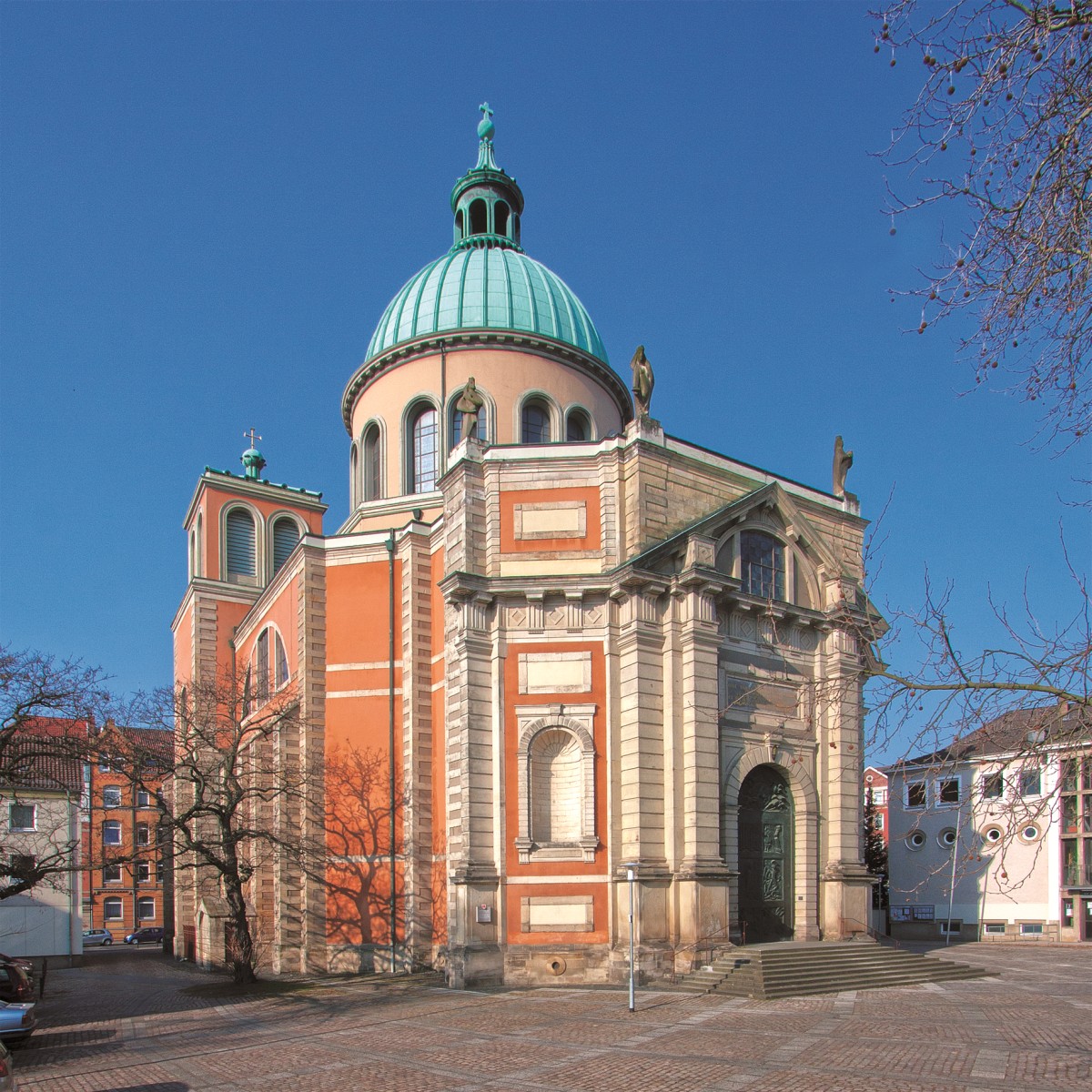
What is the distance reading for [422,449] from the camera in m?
33.6


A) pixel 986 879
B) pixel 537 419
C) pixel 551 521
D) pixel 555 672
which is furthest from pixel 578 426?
pixel 986 879

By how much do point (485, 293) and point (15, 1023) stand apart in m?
24.2

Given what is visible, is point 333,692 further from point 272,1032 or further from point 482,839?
point 272,1032

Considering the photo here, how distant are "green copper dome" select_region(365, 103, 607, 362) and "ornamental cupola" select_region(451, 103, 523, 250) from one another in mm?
32

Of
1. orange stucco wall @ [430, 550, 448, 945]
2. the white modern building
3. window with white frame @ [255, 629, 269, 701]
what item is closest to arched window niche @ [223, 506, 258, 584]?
window with white frame @ [255, 629, 269, 701]

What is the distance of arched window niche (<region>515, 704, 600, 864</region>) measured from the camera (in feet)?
77.8

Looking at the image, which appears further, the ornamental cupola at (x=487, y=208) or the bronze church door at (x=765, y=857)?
the ornamental cupola at (x=487, y=208)

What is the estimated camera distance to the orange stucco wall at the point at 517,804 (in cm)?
2338

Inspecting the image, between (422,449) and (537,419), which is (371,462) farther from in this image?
(537,419)

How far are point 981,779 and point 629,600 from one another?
51.6ft

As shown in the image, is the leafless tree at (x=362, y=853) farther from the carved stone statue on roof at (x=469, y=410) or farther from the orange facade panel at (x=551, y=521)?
the carved stone statue on roof at (x=469, y=410)

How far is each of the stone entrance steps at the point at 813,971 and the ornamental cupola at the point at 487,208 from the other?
25.2m

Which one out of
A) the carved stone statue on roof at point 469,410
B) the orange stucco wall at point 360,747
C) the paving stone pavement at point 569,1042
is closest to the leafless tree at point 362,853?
the orange stucco wall at point 360,747

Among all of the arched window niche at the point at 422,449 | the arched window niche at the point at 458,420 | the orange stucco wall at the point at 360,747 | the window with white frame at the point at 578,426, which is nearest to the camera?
the orange stucco wall at the point at 360,747
